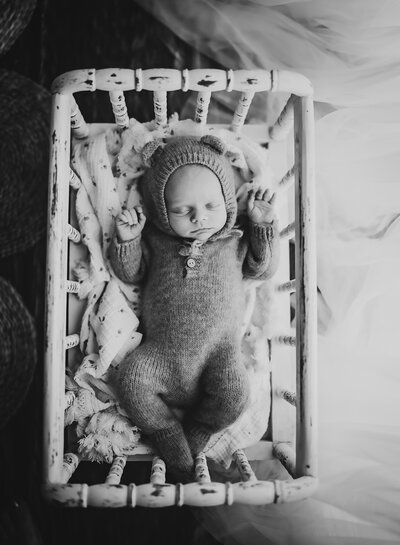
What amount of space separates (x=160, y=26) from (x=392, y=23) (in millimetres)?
627

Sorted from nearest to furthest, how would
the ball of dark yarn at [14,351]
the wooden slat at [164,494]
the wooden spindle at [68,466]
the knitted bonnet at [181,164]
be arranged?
the wooden slat at [164,494] → the wooden spindle at [68,466] → the knitted bonnet at [181,164] → the ball of dark yarn at [14,351]

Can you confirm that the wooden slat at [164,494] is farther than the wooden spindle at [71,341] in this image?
No

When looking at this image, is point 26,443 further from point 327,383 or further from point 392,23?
point 392,23

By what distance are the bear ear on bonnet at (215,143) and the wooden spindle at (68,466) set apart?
0.71 meters

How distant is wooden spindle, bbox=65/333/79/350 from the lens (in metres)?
1.03

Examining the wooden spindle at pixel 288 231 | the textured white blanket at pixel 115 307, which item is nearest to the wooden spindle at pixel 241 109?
the textured white blanket at pixel 115 307

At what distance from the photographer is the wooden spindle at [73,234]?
3.38 ft

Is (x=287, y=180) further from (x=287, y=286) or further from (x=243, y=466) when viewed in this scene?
(x=243, y=466)

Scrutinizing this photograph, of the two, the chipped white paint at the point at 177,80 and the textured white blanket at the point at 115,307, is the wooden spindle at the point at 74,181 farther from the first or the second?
the chipped white paint at the point at 177,80

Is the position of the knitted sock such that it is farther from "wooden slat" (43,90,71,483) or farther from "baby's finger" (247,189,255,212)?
"baby's finger" (247,189,255,212)

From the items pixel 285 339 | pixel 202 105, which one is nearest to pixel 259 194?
pixel 202 105

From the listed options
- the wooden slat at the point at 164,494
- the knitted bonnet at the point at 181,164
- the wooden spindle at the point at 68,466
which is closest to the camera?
the wooden slat at the point at 164,494

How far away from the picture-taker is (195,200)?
3.32 feet

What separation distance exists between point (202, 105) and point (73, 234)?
386mm
